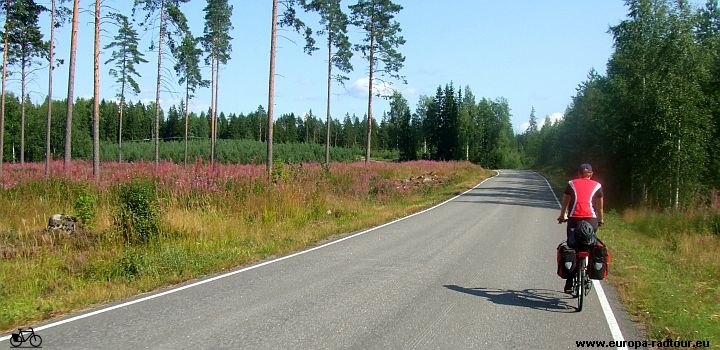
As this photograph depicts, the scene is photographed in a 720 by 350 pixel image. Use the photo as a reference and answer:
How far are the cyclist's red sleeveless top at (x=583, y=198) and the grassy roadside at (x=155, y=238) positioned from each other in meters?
6.07

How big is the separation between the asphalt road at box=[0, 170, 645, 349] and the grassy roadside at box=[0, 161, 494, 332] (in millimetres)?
887

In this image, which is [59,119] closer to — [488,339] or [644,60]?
[644,60]

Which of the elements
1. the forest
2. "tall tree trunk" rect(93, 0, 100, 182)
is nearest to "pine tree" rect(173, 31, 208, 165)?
the forest

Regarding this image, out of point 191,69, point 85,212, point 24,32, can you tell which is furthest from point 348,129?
point 85,212

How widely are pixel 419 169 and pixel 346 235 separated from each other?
33.0 metres

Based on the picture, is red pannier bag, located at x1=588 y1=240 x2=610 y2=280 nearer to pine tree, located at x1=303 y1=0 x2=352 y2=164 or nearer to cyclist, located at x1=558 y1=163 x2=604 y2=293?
cyclist, located at x1=558 y1=163 x2=604 y2=293

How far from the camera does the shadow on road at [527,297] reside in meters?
7.22

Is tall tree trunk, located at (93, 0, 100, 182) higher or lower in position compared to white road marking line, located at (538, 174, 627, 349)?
higher

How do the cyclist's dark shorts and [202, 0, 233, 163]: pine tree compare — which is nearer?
the cyclist's dark shorts

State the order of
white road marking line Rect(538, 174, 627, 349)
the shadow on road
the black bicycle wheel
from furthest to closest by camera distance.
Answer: the shadow on road → the black bicycle wheel → white road marking line Rect(538, 174, 627, 349)

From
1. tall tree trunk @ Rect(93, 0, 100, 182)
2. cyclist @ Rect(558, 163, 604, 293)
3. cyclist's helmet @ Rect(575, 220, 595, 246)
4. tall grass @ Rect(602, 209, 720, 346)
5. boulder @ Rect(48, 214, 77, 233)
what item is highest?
tall tree trunk @ Rect(93, 0, 100, 182)

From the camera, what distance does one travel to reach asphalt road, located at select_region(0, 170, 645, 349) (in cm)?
560

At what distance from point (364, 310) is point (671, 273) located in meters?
7.45

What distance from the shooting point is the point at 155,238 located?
1181 centimetres
